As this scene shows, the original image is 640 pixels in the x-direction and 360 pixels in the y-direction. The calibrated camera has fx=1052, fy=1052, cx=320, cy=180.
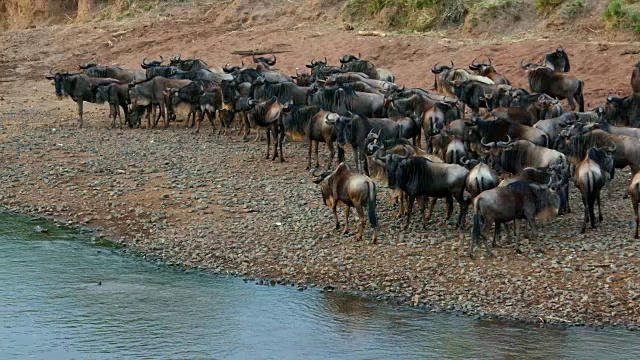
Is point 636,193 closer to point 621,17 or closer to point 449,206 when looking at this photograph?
point 449,206

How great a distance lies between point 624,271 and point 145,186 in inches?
294

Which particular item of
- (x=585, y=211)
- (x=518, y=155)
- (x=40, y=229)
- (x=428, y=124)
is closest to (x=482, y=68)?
(x=428, y=124)

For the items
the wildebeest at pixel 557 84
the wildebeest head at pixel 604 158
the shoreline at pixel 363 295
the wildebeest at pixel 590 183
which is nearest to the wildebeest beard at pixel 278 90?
the wildebeest at pixel 557 84

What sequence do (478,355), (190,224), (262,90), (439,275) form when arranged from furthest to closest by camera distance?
1. (262,90)
2. (190,224)
3. (439,275)
4. (478,355)

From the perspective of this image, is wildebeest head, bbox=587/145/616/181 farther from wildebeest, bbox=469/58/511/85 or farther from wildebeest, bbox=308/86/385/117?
wildebeest, bbox=469/58/511/85

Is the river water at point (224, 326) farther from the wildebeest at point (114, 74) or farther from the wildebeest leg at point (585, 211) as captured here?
the wildebeest at point (114, 74)

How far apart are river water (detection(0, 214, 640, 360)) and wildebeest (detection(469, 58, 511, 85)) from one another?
9.50 meters

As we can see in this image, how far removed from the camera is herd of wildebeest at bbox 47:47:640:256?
12.7 meters

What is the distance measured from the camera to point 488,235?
41.6ft

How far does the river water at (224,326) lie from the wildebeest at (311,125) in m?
4.13

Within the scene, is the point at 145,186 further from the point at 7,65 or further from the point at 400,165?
the point at 7,65

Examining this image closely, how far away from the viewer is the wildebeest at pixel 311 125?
16.0 m

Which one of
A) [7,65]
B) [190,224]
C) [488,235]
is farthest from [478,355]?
[7,65]

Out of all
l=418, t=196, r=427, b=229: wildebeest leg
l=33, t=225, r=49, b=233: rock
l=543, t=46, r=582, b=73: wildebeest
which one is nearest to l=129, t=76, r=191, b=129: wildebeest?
l=33, t=225, r=49, b=233: rock
